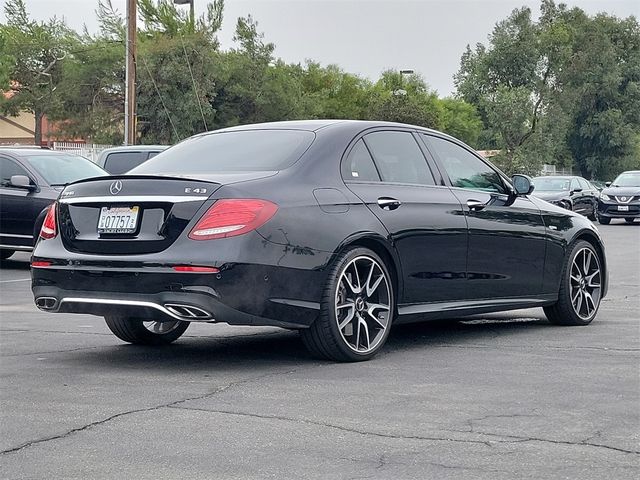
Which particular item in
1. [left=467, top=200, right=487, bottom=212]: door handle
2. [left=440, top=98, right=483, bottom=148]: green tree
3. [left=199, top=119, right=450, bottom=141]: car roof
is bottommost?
[left=467, top=200, right=487, bottom=212]: door handle

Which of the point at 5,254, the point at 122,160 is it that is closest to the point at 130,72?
the point at 122,160

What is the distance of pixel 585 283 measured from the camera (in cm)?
970

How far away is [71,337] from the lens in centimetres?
880

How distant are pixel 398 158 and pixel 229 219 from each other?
5.75 ft

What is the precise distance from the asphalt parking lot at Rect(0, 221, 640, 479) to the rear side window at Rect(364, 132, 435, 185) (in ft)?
3.76

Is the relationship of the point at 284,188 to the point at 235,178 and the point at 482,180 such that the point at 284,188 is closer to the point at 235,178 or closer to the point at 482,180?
the point at 235,178

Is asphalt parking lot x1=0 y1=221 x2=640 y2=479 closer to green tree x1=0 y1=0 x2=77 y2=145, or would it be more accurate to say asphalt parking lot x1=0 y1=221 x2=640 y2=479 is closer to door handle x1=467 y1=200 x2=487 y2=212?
door handle x1=467 y1=200 x2=487 y2=212

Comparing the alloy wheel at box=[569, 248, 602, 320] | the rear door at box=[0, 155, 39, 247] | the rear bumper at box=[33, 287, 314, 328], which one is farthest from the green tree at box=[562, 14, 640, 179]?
the rear bumper at box=[33, 287, 314, 328]

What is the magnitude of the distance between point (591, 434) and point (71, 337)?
4607mm

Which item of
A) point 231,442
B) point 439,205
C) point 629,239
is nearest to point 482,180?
point 439,205

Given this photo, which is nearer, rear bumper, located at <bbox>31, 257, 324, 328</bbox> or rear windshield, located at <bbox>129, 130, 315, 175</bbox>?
rear bumper, located at <bbox>31, 257, 324, 328</bbox>

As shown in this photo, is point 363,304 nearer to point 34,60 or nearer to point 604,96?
point 34,60

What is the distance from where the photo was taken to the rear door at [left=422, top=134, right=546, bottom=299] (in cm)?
850

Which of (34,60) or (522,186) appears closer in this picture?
(522,186)
